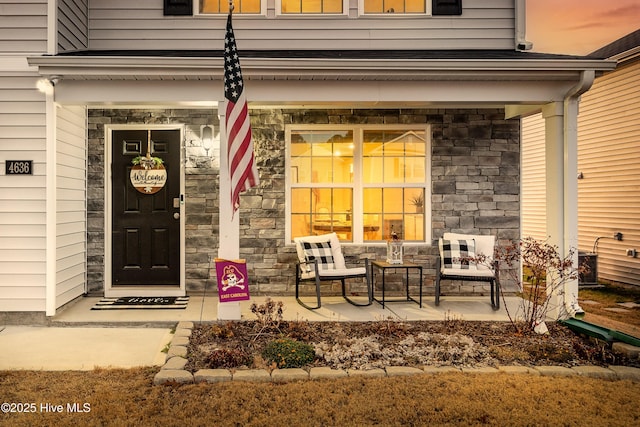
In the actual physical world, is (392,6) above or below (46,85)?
above

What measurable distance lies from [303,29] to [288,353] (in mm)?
4320

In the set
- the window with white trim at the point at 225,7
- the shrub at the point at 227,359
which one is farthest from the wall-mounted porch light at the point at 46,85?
the shrub at the point at 227,359

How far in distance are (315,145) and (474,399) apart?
13.2 feet

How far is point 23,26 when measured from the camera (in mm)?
5098

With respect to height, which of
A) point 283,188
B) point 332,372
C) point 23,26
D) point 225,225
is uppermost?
point 23,26

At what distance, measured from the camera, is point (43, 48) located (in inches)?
201

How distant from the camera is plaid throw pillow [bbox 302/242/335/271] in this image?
5805 millimetres

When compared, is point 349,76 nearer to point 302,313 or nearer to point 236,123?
point 236,123

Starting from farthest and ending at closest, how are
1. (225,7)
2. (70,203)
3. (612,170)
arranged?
(612,170)
(225,7)
(70,203)

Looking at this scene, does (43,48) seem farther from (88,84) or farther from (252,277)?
(252,277)

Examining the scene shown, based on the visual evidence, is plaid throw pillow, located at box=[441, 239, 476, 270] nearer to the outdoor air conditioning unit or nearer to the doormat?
the doormat

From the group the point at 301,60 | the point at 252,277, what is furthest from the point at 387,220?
the point at 301,60

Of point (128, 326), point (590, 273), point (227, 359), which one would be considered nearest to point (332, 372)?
point (227, 359)

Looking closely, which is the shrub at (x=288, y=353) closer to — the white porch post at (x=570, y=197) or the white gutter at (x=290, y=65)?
the white gutter at (x=290, y=65)
